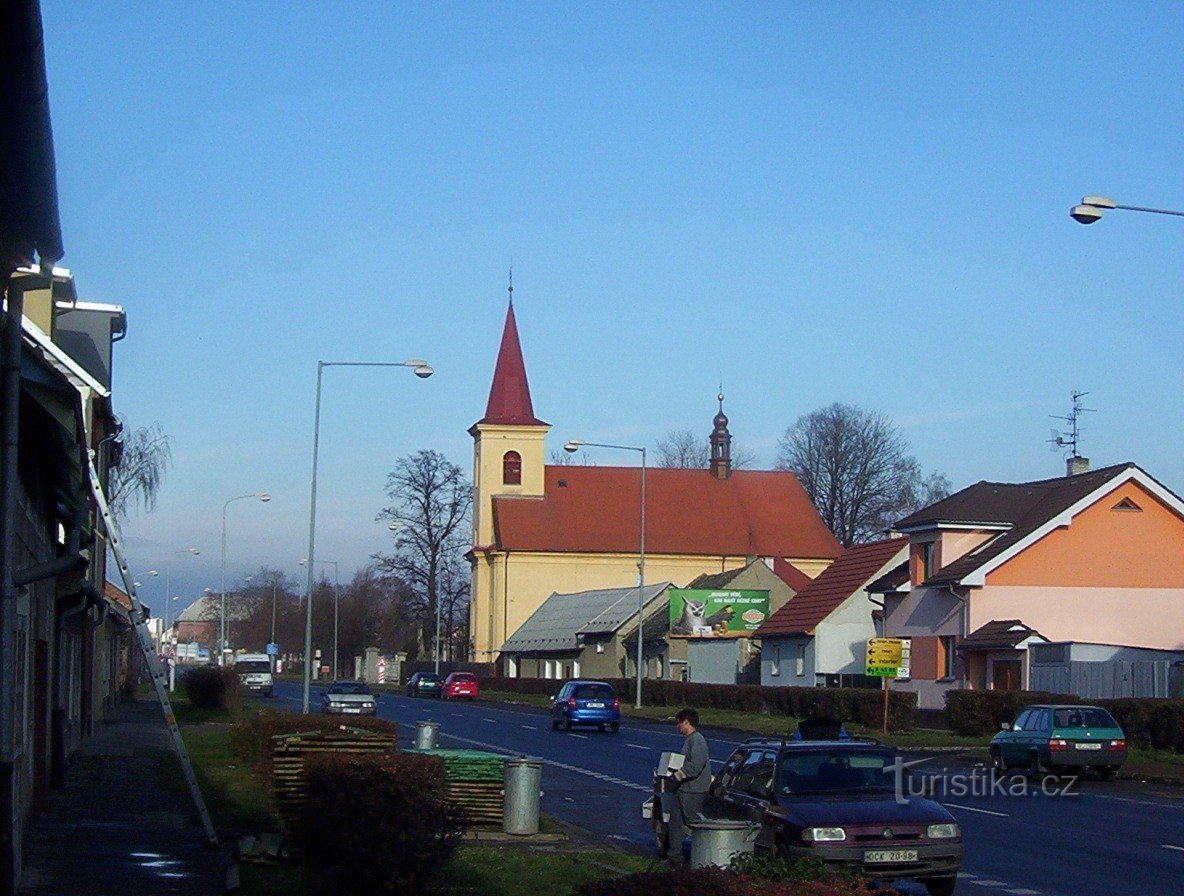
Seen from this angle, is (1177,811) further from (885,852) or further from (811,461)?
(811,461)

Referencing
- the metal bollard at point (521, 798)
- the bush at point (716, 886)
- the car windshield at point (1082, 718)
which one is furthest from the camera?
the car windshield at point (1082, 718)

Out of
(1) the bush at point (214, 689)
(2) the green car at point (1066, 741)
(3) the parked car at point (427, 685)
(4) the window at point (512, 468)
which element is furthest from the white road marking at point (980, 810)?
(4) the window at point (512, 468)

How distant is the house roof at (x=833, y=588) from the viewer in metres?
59.2

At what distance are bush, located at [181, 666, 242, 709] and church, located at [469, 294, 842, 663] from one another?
166 ft

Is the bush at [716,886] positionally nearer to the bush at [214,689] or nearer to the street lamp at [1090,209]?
the street lamp at [1090,209]

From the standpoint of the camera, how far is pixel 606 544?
105m

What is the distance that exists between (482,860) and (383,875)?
4136mm

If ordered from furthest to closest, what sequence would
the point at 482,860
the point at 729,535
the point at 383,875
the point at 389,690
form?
1. the point at 729,535
2. the point at 389,690
3. the point at 482,860
4. the point at 383,875

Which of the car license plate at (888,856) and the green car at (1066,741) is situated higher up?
the car license plate at (888,856)

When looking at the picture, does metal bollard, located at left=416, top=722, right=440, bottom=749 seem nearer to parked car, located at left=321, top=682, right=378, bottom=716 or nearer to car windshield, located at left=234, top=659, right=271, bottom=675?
parked car, located at left=321, top=682, right=378, bottom=716

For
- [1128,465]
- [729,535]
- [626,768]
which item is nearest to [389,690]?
[729,535]

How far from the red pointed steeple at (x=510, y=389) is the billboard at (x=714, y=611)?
31.5 metres

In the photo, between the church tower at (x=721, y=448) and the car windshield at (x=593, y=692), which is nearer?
the car windshield at (x=593, y=692)

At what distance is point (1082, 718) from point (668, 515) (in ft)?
253
